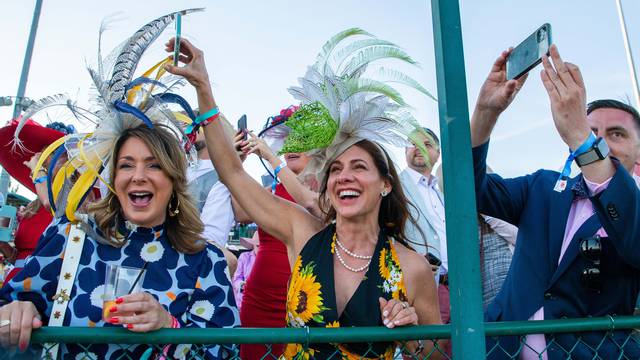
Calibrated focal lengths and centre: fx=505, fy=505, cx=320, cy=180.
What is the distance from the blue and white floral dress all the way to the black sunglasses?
4.36 feet

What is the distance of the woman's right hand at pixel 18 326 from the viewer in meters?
1.48

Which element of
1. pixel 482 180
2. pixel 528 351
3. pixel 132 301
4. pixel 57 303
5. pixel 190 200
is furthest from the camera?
pixel 190 200

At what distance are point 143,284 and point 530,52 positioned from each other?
1.59 metres

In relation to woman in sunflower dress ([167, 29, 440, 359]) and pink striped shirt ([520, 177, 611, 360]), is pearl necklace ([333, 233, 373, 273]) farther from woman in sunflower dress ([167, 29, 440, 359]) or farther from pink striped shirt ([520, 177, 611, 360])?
pink striped shirt ([520, 177, 611, 360])

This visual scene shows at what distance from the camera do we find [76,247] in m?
1.98

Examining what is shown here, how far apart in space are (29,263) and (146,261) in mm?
418

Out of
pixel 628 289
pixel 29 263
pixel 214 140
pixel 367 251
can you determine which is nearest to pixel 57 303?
pixel 29 263

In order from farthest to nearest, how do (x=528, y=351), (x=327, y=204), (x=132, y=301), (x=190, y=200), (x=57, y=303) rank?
(x=327, y=204), (x=190, y=200), (x=528, y=351), (x=57, y=303), (x=132, y=301)

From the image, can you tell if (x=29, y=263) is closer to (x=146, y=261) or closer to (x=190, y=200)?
(x=146, y=261)

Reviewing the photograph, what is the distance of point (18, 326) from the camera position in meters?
1.50

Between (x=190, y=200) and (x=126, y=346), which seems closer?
(x=126, y=346)

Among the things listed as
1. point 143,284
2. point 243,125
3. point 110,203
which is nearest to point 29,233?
point 243,125

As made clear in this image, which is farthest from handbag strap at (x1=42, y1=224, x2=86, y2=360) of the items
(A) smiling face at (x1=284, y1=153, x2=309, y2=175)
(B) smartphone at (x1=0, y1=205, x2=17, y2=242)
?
(B) smartphone at (x1=0, y1=205, x2=17, y2=242)

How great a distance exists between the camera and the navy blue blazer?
5.54 ft
